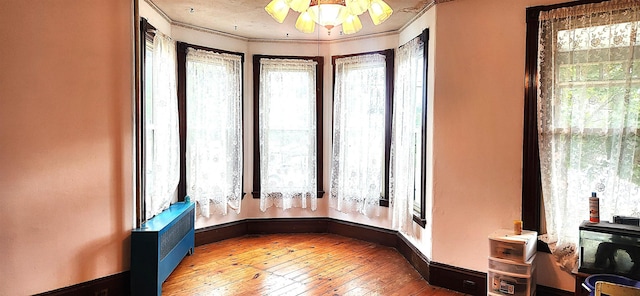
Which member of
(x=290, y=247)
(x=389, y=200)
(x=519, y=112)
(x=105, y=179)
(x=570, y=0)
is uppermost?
(x=570, y=0)

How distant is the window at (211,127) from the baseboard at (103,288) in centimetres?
133

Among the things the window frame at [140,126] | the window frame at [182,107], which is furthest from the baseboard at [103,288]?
the window frame at [182,107]

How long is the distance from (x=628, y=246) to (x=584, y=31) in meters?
1.49

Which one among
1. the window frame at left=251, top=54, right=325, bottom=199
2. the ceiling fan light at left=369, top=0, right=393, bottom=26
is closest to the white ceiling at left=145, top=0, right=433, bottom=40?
the window frame at left=251, top=54, right=325, bottom=199

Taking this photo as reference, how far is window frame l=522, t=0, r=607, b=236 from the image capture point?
292 cm

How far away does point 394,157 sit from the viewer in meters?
4.28

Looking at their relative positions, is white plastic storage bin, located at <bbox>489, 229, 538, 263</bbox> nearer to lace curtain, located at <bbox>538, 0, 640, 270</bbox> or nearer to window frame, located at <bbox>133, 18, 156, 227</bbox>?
lace curtain, located at <bbox>538, 0, 640, 270</bbox>

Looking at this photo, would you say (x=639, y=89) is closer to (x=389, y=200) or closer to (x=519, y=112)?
(x=519, y=112)

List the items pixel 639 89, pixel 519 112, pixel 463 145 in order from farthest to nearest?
pixel 463 145
pixel 519 112
pixel 639 89

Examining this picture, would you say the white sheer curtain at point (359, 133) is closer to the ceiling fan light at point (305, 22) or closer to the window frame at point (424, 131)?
the window frame at point (424, 131)

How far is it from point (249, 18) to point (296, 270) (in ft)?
8.72

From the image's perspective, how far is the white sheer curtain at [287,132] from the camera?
4.90m

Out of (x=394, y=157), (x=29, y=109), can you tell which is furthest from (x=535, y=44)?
(x=29, y=109)

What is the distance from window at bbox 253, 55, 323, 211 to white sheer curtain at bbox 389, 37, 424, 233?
1137 mm
